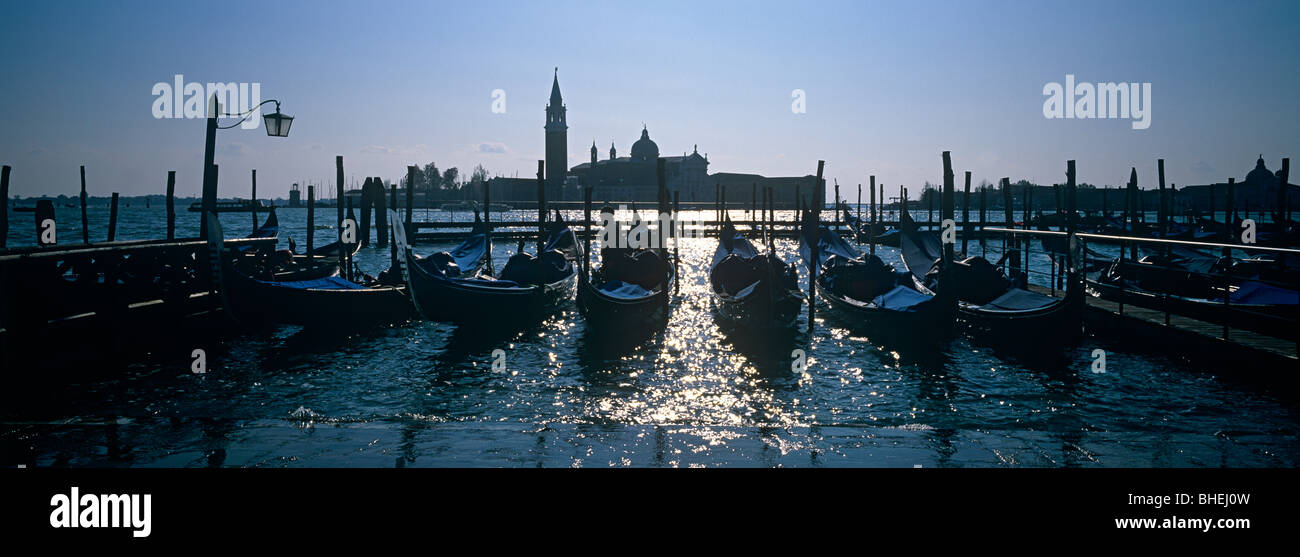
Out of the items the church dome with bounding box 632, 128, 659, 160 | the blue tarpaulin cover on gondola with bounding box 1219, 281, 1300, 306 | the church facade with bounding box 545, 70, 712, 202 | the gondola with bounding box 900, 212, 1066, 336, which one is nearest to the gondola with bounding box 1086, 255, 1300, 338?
the blue tarpaulin cover on gondola with bounding box 1219, 281, 1300, 306

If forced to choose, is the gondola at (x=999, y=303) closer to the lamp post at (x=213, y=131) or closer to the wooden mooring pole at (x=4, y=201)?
the lamp post at (x=213, y=131)

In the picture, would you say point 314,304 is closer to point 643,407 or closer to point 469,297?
point 469,297

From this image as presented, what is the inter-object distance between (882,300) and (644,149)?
8719cm

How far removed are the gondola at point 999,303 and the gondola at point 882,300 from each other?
1.21 ft

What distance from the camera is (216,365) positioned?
7.96 meters

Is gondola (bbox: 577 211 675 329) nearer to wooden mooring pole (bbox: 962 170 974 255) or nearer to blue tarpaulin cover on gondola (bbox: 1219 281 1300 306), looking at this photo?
blue tarpaulin cover on gondola (bbox: 1219 281 1300 306)

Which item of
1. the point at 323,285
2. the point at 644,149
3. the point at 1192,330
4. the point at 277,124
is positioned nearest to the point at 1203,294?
the point at 1192,330

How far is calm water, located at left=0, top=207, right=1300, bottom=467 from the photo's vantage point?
13.7 ft

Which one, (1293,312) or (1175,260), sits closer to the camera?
(1293,312)

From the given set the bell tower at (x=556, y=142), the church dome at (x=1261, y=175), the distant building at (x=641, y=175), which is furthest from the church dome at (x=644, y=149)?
the church dome at (x=1261, y=175)

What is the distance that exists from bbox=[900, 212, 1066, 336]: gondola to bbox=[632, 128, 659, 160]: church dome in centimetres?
8338
